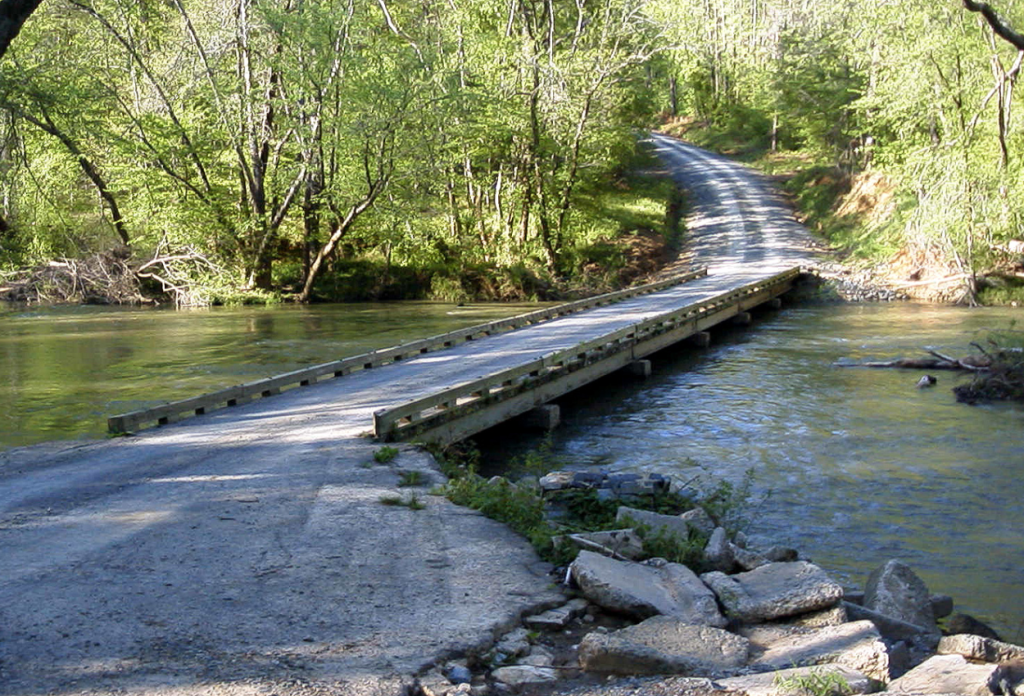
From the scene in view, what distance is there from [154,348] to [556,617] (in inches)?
752

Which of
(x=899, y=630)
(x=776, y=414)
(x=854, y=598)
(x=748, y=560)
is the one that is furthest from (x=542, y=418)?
(x=899, y=630)

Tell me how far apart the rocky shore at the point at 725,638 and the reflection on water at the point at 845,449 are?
146cm

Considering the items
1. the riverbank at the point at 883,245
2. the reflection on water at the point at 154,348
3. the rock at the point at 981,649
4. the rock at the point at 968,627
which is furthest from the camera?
the riverbank at the point at 883,245

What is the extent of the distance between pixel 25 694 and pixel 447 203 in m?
33.6

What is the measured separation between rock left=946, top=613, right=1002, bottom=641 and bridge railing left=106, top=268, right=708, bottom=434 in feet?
30.3

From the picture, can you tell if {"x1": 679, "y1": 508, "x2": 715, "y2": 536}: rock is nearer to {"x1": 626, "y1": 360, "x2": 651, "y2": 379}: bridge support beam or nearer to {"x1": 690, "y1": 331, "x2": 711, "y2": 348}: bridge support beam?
{"x1": 626, "y1": 360, "x2": 651, "y2": 379}: bridge support beam

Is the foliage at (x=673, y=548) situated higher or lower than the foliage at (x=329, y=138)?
lower

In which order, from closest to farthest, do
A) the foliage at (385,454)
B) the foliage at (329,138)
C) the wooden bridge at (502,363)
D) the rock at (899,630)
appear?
the rock at (899,630) → the foliage at (385,454) → the wooden bridge at (502,363) → the foliage at (329,138)

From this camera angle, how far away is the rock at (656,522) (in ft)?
26.6

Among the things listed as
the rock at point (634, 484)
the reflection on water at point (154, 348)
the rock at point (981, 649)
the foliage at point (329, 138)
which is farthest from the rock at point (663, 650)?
the foliage at point (329, 138)

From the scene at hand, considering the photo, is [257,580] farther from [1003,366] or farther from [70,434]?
[1003,366]

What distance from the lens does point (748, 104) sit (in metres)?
72.2

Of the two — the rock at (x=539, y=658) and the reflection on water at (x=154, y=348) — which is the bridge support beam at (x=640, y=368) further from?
the rock at (x=539, y=658)

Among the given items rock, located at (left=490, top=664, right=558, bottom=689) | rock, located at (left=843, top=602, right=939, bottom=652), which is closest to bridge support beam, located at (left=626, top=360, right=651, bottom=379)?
rock, located at (left=843, top=602, right=939, bottom=652)
